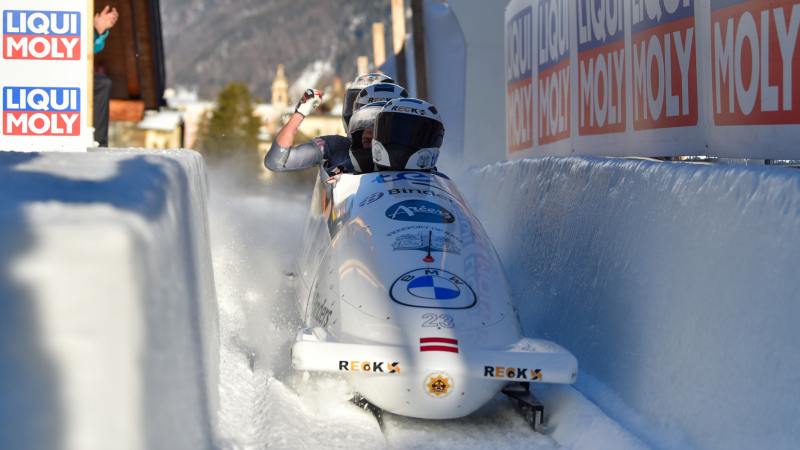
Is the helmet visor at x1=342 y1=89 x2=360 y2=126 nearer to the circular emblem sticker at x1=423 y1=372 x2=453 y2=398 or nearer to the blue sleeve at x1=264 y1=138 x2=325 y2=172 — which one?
the blue sleeve at x1=264 y1=138 x2=325 y2=172

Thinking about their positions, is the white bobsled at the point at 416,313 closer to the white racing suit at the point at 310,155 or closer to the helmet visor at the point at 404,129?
the helmet visor at the point at 404,129

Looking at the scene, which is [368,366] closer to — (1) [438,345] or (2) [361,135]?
(1) [438,345]

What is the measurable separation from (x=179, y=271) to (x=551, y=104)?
398 cm

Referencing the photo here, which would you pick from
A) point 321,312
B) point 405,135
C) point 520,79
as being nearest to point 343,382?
point 321,312

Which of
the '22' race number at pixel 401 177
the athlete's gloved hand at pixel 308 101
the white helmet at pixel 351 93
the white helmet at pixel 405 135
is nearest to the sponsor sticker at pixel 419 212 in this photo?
the '22' race number at pixel 401 177

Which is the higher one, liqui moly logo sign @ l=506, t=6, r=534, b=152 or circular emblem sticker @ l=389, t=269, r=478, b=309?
liqui moly logo sign @ l=506, t=6, r=534, b=152

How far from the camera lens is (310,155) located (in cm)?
535

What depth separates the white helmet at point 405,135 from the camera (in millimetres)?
3934

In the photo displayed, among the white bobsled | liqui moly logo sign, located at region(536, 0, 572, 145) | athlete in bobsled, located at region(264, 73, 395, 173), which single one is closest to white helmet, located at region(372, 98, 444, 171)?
the white bobsled

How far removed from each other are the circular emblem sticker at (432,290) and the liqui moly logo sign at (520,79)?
3.28m

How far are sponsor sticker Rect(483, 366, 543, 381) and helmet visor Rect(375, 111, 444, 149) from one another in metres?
1.64

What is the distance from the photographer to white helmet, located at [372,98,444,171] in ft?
12.9

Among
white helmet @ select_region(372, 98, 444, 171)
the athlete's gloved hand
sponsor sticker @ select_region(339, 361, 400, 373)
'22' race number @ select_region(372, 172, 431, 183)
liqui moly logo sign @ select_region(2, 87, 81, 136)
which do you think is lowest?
sponsor sticker @ select_region(339, 361, 400, 373)

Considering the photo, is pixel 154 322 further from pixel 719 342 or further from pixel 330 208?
pixel 330 208
